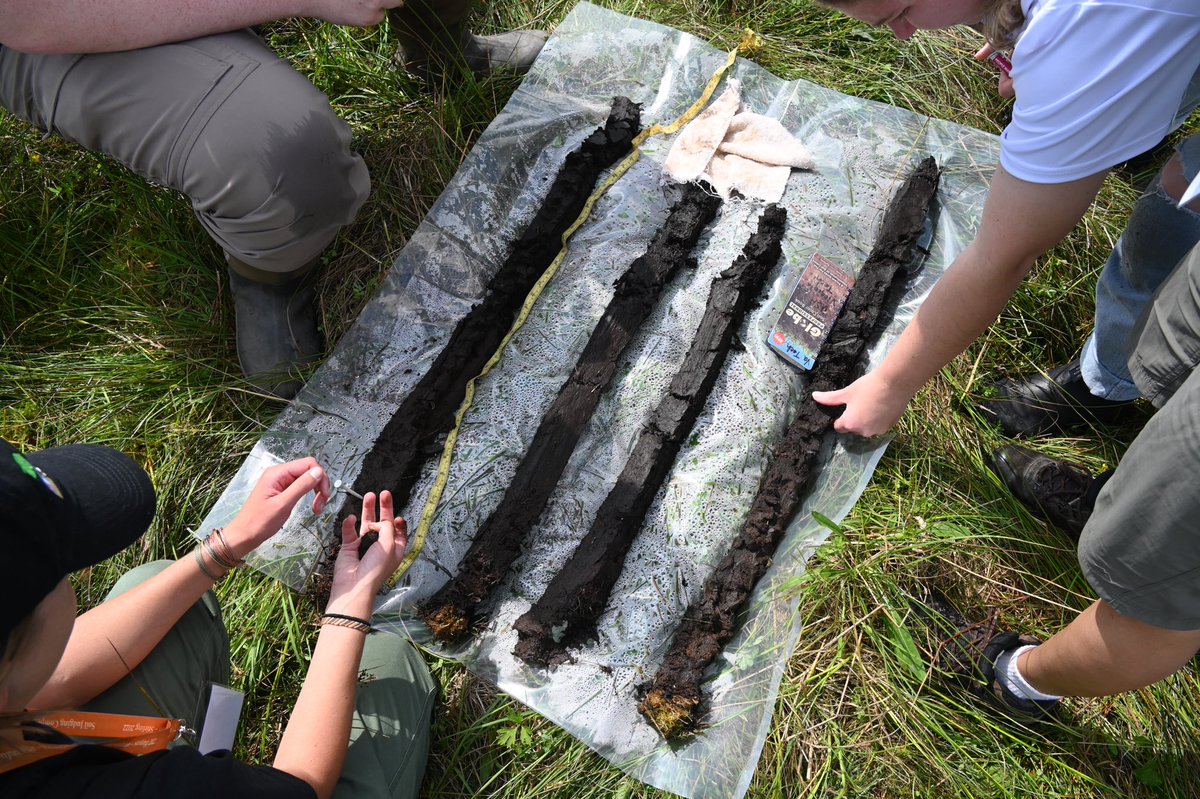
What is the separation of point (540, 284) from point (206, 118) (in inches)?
46.0

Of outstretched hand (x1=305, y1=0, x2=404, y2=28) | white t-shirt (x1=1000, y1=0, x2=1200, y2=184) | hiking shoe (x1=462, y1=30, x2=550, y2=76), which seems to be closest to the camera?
white t-shirt (x1=1000, y1=0, x2=1200, y2=184)

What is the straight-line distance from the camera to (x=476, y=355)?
272cm

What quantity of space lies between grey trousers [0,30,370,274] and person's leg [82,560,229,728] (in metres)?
1.14

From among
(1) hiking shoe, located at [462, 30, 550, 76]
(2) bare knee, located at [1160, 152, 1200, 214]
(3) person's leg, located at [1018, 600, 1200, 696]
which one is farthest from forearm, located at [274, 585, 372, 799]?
(2) bare knee, located at [1160, 152, 1200, 214]

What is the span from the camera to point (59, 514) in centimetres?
135

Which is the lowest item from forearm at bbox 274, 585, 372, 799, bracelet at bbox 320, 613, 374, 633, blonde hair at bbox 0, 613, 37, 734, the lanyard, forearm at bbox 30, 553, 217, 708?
forearm at bbox 30, 553, 217, 708

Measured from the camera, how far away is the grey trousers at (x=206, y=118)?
7.38 feet

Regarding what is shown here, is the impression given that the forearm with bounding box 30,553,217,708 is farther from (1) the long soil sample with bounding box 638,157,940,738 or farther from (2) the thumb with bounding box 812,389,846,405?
(2) the thumb with bounding box 812,389,846,405

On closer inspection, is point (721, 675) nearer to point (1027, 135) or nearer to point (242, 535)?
point (242, 535)

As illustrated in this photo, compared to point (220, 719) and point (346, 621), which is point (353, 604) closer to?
point (346, 621)

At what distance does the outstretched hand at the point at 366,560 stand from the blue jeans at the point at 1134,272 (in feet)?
6.72

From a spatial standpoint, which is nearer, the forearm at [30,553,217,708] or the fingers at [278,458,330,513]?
the forearm at [30,553,217,708]

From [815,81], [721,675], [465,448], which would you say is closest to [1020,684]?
[721,675]

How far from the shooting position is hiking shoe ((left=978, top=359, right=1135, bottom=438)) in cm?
269
